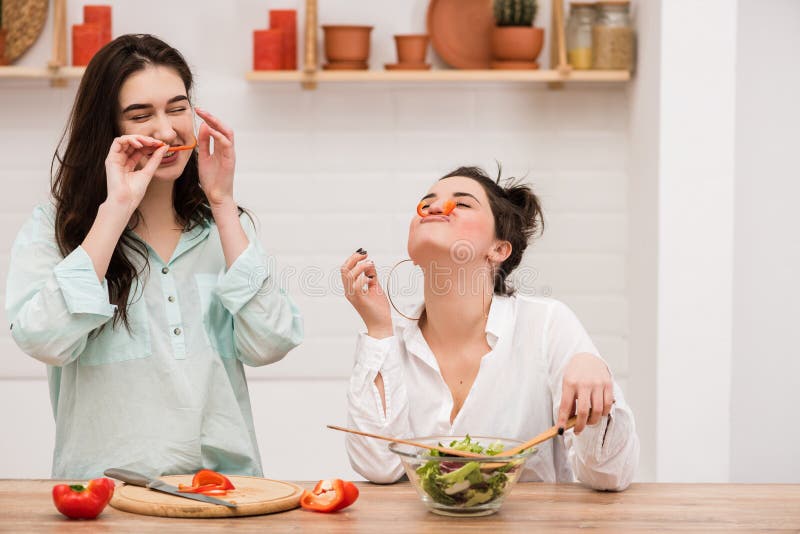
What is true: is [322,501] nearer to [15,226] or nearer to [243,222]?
[243,222]

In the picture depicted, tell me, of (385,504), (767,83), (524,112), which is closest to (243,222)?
(385,504)

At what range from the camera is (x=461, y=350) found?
2182 mm

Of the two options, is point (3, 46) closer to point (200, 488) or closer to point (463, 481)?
point (200, 488)

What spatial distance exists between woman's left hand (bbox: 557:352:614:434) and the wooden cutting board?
1.63ft

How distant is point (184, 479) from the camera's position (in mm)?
1850

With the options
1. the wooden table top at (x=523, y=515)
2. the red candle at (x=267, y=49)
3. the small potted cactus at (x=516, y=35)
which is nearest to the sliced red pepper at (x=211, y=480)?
the wooden table top at (x=523, y=515)

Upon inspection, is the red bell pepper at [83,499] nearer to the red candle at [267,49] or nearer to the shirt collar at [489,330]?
the shirt collar at [489,330]

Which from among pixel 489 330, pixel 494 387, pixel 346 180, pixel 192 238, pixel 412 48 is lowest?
pixel 494 387

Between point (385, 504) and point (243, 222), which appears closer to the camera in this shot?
point (385, 504)

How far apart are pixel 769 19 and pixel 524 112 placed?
2.98 feet

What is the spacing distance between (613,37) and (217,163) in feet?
6.02

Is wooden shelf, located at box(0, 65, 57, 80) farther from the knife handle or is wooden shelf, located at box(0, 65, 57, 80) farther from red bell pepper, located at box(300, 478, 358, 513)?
red bell pepper, located at box(300, 478, 358, 513)

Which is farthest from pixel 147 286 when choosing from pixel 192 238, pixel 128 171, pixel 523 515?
pixel 523 515

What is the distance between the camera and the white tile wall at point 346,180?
3670 mm
